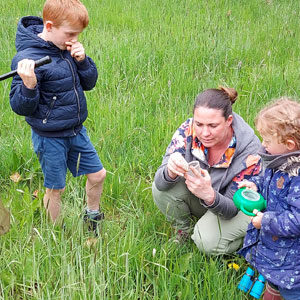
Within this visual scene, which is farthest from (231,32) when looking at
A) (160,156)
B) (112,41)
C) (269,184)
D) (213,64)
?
(269,184)

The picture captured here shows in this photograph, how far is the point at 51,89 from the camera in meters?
2.25

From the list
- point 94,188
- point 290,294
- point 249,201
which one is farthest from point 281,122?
point 94,188

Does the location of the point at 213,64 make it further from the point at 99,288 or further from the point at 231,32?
the point at 99,288

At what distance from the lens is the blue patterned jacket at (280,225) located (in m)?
1.77

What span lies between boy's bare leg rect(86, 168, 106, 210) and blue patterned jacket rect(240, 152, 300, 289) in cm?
97

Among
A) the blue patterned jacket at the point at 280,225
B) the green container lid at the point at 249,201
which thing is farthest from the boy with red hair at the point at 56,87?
the blue patterned jacket at the point at 280,225

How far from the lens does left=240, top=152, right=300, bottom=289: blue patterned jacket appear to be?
5.82 ft

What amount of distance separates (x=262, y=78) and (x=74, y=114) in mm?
2096

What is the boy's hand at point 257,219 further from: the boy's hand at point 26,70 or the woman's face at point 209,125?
the boy's hand at point 26,70

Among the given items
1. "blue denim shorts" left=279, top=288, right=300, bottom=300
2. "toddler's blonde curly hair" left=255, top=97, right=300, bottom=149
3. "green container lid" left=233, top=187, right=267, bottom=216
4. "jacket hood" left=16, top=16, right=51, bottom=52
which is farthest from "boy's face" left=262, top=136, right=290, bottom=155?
"jacket hood" left=16, top=16, right=51, bottom=52

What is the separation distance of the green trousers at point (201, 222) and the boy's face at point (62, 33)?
36.3 inches

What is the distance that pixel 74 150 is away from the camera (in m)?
2.48

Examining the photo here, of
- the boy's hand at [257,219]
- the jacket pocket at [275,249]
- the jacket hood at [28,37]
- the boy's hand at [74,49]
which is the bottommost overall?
the jacket pocket at [275,249]

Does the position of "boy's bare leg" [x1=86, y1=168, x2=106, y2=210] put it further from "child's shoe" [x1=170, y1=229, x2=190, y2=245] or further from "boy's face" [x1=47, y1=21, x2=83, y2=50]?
"boy's face" [x1=47, y1=21, x2=83, y2=50]
